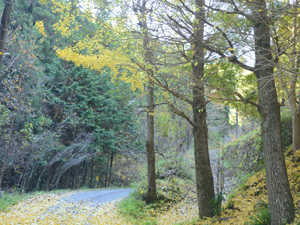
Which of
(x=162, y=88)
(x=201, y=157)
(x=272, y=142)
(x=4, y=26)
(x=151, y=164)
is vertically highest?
(x=4, y=26)

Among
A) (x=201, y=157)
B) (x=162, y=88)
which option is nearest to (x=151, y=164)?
(x=201, y=157)

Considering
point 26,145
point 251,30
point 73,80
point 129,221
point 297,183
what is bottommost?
point 129,221

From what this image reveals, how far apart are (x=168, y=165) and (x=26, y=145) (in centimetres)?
626

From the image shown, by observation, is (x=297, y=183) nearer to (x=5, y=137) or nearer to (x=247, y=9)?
(x=247, y=9)

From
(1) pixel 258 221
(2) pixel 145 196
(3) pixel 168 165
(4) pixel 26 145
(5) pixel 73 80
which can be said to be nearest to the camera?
(1) pixel 258 221

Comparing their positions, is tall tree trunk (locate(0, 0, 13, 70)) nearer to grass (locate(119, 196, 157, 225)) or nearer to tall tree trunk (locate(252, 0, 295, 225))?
tall tree trunk (locate(252, 0, 295, 225))

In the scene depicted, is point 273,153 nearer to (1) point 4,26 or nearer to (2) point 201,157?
(2) point 201,157

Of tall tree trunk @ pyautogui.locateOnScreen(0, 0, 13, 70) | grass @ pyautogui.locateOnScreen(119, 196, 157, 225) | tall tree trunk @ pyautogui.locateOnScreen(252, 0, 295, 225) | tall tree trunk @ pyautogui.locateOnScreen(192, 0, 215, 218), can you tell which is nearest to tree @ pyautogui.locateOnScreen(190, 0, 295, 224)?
tall tree trunk @ pyautogui.locateOnScreen(252, 0, 295, 225)

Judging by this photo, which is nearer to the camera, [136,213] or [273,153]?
[273,153]

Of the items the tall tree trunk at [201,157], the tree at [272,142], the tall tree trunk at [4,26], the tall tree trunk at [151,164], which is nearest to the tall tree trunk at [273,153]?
the tree at [272,142]

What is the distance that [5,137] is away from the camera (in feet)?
25.9

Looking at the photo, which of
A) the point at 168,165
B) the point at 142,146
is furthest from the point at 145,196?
the point at 142,146

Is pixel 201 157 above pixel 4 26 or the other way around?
the other way around

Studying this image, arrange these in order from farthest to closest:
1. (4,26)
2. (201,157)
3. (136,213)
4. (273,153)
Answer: (136,213)
(201,157)
(4,26)
(273,153)
